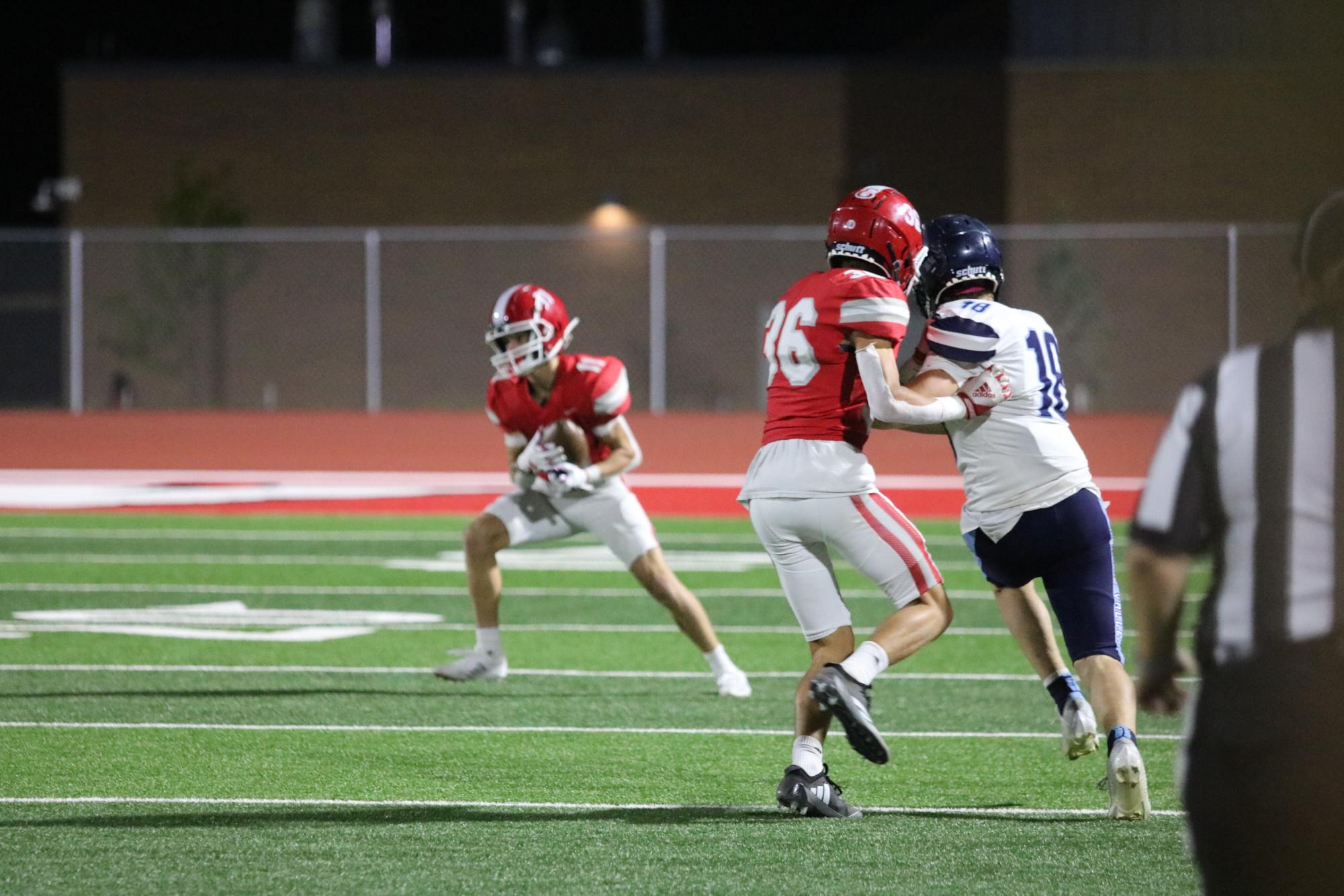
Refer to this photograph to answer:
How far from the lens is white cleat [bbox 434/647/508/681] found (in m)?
7.58

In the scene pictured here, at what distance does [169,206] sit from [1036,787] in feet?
79.2

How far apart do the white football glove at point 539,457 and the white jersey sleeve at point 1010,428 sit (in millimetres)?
2595

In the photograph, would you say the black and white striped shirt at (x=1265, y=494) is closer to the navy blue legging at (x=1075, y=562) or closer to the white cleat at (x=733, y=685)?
the navy blue legging at (x=1075, y=562)

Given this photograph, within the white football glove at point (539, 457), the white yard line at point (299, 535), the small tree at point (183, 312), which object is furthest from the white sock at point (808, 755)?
the small tree at point (183, 312)

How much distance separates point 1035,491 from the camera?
503cm

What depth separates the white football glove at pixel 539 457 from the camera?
7.38 meters

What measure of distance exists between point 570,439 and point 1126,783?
10.5 ft

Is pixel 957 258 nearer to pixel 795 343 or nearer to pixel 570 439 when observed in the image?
pixel 795 343

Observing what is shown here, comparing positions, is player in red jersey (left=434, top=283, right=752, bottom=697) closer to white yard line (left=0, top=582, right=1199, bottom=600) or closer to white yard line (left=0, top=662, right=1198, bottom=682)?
white yard line (left=0, top=662, right=1198, bottom=682)

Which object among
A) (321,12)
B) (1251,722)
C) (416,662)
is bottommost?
(416,662)

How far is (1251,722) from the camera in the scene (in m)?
2.48

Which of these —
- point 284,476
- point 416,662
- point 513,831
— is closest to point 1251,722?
point 513,831

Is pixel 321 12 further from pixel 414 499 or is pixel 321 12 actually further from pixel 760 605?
pixel 760 605

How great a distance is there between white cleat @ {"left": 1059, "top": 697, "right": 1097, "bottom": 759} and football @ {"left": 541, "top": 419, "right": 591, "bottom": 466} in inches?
110
